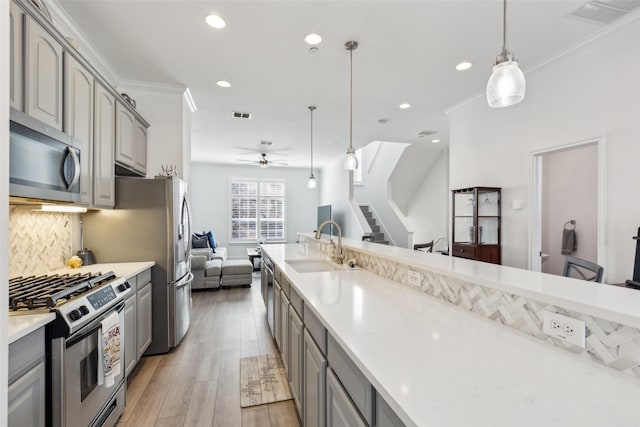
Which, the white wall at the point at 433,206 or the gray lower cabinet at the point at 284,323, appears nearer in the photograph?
the gray lower cabinet at the point at 284,323

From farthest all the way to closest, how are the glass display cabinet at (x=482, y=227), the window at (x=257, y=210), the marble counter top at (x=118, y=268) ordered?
1. the window at (x=257, y=210)
2. the glass display cabinet at (x=482, y=227)
3. the marble counter top at (x=118, y=268)

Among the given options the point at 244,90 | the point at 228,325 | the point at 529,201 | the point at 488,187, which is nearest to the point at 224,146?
the point at 244,90

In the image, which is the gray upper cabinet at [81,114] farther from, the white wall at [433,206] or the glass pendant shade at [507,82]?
the white wall at [433,206]

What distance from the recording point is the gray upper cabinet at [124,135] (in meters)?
2.69

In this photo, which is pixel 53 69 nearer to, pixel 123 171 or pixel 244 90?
pixel 123 171

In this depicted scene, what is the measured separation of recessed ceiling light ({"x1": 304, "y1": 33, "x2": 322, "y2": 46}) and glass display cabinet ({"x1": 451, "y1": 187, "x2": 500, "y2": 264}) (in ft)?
8.31

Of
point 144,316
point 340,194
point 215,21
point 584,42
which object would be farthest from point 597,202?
point 340,194

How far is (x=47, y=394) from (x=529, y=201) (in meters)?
4.20

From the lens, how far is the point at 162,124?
3.51 m

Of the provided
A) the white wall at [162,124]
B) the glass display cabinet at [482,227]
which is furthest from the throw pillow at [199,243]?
the glass display cabinet at [482,227]

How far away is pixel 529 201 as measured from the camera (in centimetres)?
323

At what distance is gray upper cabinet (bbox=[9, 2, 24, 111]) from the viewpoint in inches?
56.9

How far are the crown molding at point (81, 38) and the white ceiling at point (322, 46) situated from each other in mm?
57

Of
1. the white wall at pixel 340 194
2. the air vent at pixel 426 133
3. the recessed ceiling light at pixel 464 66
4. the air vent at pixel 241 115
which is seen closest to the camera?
the recessed ceiling light at pixel 464 66
